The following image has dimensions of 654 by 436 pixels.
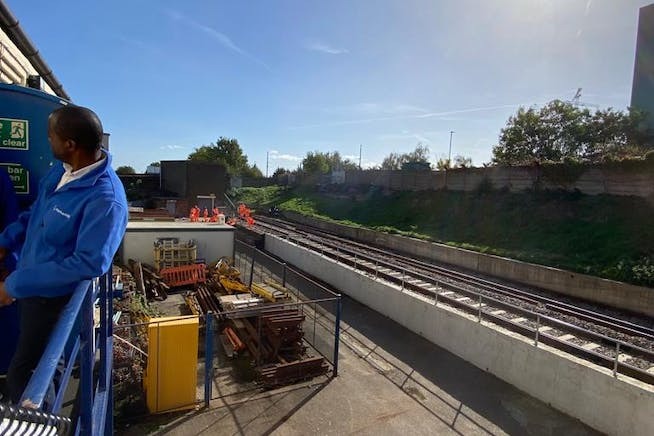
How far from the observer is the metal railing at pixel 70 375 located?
3.64 ft

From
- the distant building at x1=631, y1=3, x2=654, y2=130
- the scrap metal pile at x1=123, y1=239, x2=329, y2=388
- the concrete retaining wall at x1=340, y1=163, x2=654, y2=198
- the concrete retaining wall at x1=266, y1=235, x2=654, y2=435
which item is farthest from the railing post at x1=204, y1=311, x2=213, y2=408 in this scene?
the distant building at x1=631, y1=3, x2=654, y2=130

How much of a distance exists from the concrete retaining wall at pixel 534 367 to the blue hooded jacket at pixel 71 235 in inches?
340

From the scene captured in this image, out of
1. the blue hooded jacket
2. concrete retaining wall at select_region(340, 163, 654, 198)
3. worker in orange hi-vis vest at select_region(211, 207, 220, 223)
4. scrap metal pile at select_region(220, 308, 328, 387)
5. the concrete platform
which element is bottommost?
the concrete platform

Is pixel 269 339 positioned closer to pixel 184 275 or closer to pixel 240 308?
pixel 240 308

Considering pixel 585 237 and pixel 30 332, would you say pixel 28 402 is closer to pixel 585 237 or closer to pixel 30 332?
pixel 30 332

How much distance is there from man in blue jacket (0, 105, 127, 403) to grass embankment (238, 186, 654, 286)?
59.4ft

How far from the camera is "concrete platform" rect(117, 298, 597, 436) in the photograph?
7.21 m

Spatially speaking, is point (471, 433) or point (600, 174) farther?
point (600, 174)

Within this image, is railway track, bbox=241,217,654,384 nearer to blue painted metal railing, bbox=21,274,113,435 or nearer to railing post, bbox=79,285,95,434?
blue painted metal railing, bbox=21,274,113,435

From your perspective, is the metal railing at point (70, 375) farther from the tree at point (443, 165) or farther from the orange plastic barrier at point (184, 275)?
the tree at point (443, 165)

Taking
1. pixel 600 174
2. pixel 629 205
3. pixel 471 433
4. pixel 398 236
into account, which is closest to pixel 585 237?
pixel 629 205

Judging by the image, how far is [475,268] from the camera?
2055 cm

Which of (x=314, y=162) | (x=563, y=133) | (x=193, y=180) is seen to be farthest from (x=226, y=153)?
(x=563, y=133)

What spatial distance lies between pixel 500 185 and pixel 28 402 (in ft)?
97.7
